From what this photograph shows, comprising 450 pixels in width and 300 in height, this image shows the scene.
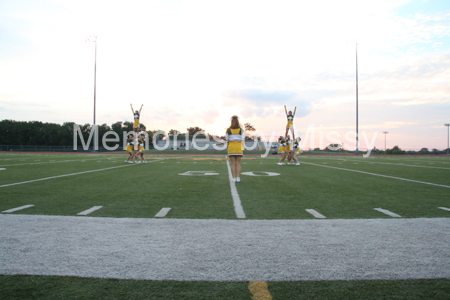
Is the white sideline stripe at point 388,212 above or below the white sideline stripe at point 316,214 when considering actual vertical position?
above

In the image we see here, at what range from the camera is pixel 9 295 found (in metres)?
2.15

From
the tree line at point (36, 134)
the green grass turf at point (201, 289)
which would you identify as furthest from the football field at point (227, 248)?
the tree line at point (36, 134)

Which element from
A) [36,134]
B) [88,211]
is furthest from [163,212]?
[36,134]

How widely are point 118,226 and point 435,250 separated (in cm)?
350

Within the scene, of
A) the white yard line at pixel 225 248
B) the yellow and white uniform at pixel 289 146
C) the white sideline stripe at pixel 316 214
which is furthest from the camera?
the yellow and white uniform at pixel 289 146

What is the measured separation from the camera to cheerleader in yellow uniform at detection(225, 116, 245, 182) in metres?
9.16

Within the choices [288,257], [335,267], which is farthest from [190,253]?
[335,267]

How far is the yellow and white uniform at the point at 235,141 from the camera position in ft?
30.5

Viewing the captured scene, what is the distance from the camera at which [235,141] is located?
9.36 metres

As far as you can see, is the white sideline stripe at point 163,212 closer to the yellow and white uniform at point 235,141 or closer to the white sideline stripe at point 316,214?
the white sideline stripe at point 316,214

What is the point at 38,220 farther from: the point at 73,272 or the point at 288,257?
the point at 288,257

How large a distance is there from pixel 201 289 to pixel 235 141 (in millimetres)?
7241

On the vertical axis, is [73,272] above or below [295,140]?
below

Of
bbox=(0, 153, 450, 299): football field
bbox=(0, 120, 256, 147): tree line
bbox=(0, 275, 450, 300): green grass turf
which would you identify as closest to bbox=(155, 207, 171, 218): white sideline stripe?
bbox=(0, 153, 450, 299): football field
